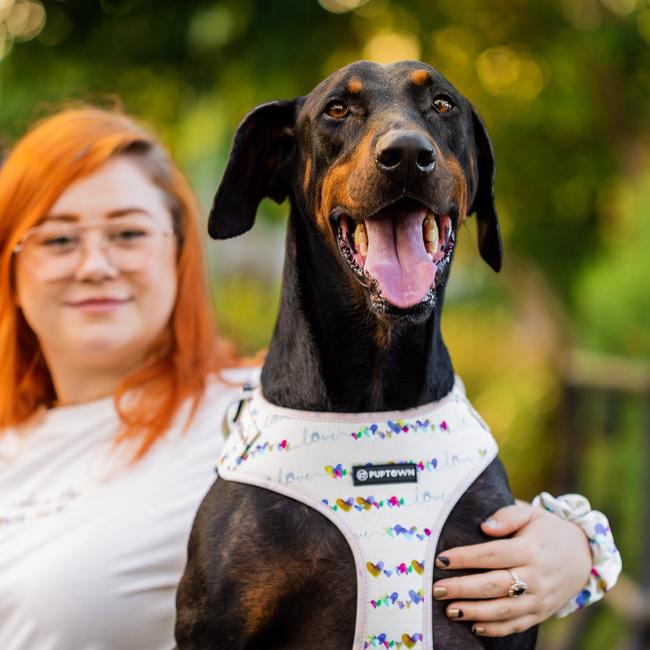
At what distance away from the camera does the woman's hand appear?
185 cm

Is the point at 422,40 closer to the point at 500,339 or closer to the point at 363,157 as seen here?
the point at 363,157

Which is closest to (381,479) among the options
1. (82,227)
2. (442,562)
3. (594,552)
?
(442,562)

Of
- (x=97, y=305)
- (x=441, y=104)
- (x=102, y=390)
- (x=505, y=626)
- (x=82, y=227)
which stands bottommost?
(x=505, y=626)

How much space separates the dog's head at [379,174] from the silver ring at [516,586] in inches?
21.8

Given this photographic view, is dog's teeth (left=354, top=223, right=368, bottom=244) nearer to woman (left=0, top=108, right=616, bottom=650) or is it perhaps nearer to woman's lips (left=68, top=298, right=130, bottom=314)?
woman (left=0, top=108, right=616, bottom=650)

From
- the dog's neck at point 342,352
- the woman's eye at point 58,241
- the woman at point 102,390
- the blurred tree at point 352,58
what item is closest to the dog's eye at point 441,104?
the dog's neck at point 342,352

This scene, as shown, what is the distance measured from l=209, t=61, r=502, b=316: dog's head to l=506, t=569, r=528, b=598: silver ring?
55 cm

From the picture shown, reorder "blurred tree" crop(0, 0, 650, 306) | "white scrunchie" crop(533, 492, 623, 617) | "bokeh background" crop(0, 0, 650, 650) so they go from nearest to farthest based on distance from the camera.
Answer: "white scrunchie" crop(533, 492, 623, 617), "bokeh background" crop(0, 0, 650, 650), "blurred tree" crop(0, 0, 650, 306)

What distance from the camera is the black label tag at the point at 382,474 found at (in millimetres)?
1864

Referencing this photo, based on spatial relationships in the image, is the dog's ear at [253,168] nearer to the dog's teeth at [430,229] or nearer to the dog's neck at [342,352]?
the dog's neck at [342,352]

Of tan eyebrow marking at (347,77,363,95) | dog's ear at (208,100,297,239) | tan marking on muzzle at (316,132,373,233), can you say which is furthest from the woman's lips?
tan eyebrow marking at (347,77,363,95)

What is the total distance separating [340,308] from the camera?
2.01 meters

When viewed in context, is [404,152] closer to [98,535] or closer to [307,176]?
[307,176]

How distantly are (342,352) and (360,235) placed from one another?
0.25 meters
